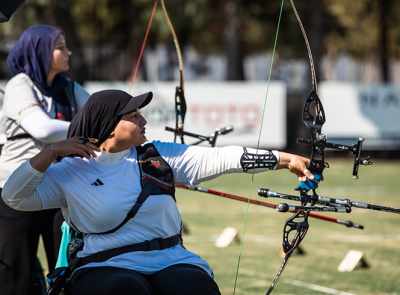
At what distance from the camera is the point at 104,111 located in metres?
2.99

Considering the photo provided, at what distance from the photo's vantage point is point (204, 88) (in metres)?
16.8

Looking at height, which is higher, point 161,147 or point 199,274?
point 161,147

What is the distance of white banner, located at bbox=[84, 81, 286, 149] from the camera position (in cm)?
1633

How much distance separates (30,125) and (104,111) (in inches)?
32.7

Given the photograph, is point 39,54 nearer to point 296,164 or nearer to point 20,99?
point 20,99

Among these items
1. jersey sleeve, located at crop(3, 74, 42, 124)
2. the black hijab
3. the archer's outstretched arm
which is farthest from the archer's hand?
jersey sleeve, located at crop(3, 74, 42, 124)

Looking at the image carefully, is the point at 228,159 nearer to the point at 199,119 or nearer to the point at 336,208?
the point at 336,208

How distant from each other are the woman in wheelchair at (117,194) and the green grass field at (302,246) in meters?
2.33

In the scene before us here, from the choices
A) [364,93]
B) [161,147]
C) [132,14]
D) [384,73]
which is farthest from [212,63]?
[161,147]

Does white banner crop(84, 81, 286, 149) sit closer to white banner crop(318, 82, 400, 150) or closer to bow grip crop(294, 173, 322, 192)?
white banner crop(318, 82, 400, 150)

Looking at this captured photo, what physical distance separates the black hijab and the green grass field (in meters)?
2.61

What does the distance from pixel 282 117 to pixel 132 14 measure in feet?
45.0

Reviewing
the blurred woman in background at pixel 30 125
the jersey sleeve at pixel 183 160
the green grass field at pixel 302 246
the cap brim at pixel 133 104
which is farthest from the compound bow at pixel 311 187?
the green grass field at pixel 302 246

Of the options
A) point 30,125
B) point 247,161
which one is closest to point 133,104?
point 247,161
